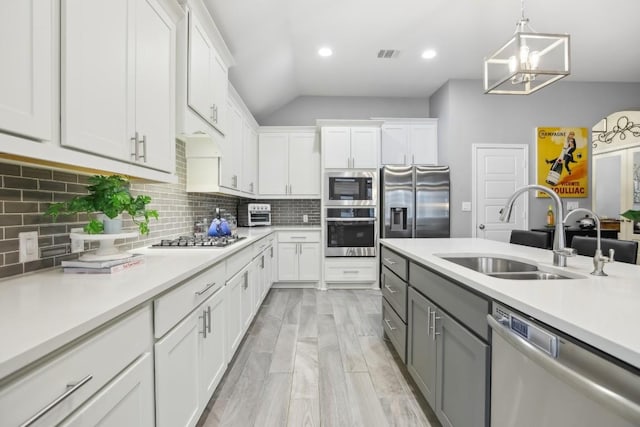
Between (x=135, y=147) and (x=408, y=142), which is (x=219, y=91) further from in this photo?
(x=408, y=142)

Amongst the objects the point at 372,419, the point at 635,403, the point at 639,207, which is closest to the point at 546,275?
the point at 635,403

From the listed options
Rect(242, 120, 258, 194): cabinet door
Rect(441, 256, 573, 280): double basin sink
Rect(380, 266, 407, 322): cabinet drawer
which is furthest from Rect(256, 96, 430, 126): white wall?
Rect(441, 256, 573, 280): double basin sink

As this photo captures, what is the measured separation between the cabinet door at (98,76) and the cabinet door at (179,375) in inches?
30.5

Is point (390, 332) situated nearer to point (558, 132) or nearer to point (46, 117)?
point (46, 117)

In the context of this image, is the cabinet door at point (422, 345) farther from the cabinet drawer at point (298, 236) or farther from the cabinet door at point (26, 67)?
the cabinet drawer at point (298, 236)

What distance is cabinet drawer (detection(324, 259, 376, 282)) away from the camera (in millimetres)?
4473

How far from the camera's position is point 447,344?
145cm

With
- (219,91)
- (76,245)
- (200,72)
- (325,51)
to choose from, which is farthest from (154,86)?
(325,51)

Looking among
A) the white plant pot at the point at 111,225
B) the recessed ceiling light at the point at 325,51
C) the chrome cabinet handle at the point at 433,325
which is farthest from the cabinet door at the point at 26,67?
the recessed ceiling light at the point at 325,51

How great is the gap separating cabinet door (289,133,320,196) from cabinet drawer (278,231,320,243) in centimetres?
64

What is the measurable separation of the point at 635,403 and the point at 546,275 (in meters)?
1.04

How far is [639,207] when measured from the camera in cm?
589

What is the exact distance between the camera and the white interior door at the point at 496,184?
15.0ft

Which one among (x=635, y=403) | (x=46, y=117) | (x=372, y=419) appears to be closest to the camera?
(x=635, y=403)
